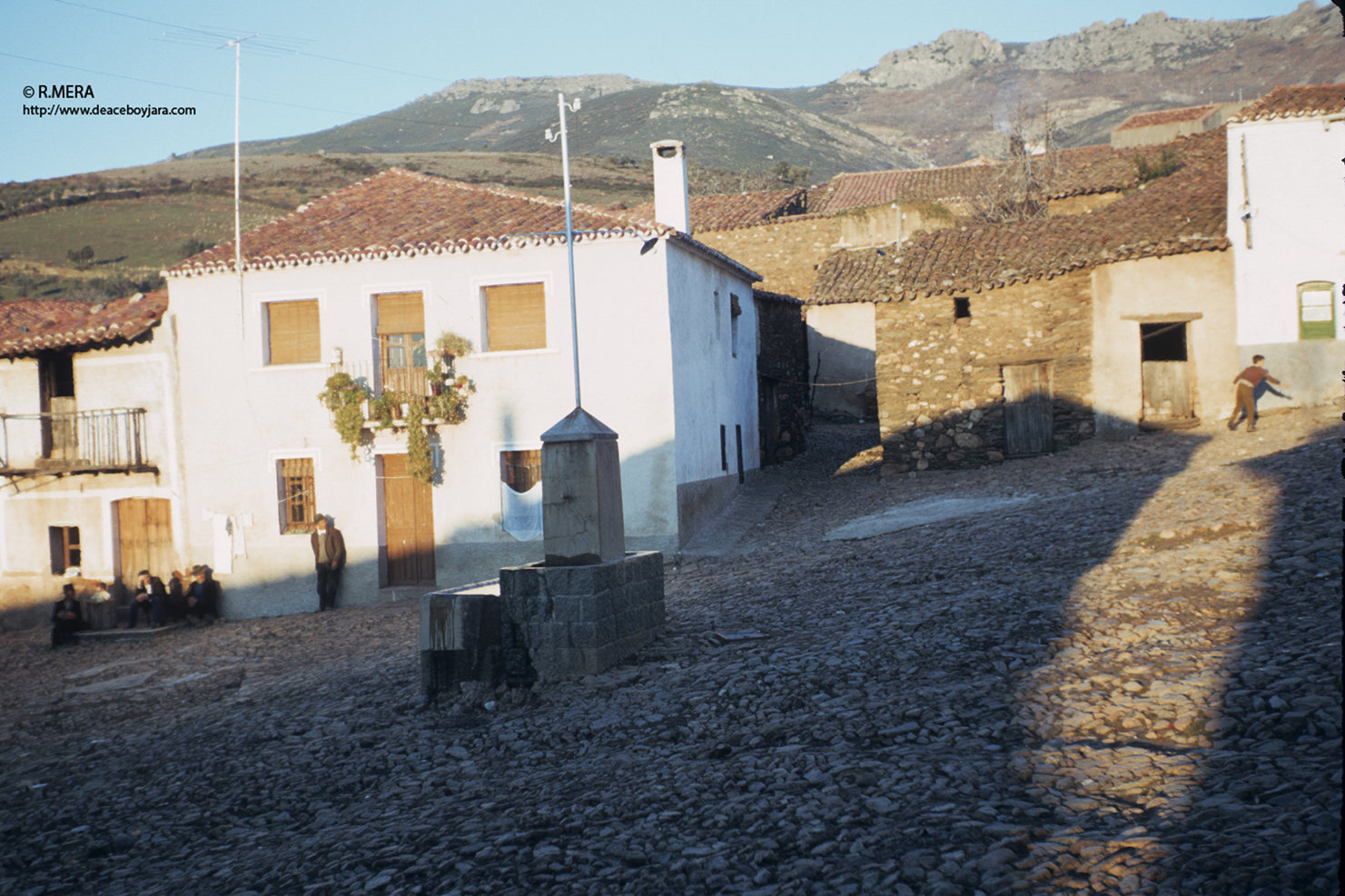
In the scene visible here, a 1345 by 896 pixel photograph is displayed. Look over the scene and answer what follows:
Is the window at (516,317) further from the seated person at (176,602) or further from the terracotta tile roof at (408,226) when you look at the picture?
the seated person at (176,602)

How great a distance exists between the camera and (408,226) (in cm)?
1811

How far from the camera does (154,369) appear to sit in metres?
18.5

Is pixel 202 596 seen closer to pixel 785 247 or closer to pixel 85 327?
pixel 85 327

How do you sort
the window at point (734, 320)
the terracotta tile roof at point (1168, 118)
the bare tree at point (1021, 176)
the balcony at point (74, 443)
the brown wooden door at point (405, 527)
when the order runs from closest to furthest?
the brown wooden door at point (405, 527), the balcony at point (74, 443), the window at point (734, 320), the bare tree at point (1021, 176), the terracotta tile roof at point (1168, 118)

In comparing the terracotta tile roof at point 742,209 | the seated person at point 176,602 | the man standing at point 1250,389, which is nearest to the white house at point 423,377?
the seated person at point 176,602

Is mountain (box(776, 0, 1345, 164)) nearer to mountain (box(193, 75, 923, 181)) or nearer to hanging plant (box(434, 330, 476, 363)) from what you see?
mountain (box(193, 75, 923, 181))

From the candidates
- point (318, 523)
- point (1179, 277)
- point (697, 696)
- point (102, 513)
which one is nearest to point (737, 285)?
point (1179, 277)

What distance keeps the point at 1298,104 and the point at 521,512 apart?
15462 mm

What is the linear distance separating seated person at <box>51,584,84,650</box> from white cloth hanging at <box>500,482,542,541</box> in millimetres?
8023

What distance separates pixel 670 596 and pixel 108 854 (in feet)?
23.0

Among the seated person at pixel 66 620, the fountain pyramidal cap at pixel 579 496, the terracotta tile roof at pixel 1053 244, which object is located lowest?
the seated person at pixel 66 620

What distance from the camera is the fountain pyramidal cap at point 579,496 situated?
28.5 ft

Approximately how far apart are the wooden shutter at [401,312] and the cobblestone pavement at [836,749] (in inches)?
282

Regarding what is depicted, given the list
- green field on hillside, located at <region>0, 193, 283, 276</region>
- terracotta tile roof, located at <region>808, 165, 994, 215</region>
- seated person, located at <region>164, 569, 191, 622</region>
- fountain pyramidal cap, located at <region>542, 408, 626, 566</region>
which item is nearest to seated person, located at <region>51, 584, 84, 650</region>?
seated person, located at <region>164, 569, 191, 622</region>
